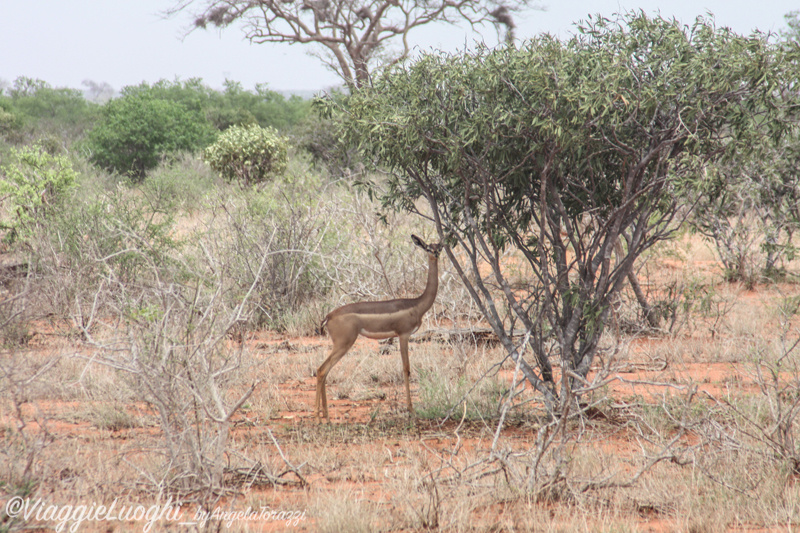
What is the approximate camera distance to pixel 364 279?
9.59 m

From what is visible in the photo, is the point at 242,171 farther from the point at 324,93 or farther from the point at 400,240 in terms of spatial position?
the point at 324,93

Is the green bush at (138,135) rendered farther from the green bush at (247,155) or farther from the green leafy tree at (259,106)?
the green leafy tree at (259,106)

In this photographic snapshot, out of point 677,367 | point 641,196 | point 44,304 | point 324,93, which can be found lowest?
point 677,367

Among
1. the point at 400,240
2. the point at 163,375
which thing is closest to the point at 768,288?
the point at 400,240

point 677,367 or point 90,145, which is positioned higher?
point 90,145

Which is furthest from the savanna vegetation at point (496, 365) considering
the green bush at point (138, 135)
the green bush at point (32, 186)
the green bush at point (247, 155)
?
the green bush at point (138, 135)

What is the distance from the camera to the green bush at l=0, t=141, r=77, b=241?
34.1 feet

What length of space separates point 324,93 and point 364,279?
4.16 meters

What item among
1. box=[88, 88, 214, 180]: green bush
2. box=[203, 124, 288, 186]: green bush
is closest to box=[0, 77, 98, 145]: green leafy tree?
box=[88, 88, 214, 180]: green bush

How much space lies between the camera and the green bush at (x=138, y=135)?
2217 centimetres

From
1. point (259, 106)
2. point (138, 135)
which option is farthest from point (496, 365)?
point (259, 106)

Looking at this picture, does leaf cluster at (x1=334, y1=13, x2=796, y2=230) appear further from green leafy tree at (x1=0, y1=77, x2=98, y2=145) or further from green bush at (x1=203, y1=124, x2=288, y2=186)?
green leafy tree at (x1=0, y1=77, x2=98, y2=145)

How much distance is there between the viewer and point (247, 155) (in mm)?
16578

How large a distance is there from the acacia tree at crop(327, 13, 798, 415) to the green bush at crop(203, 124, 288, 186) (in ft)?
36.8
